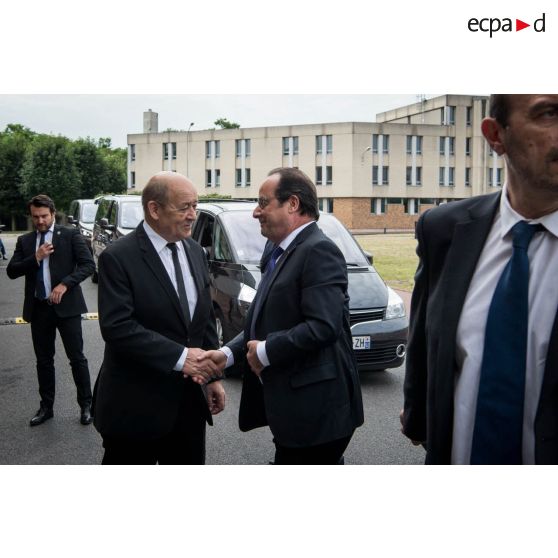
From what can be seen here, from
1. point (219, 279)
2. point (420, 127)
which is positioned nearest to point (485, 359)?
point (219, 279)

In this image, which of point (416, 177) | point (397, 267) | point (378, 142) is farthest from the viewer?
point (416, 177)

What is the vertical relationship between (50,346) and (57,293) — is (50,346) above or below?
below

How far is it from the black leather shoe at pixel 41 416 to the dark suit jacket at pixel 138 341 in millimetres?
2862

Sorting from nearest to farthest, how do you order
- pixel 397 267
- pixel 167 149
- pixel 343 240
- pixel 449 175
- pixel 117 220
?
pixel 343 240
pixel 117 220
pixel 397 267
pixel 449 175
pixel 167 149

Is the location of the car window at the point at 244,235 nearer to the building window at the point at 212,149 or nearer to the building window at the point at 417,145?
the building window at the point at 417,145

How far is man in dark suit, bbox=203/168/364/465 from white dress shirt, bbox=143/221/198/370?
0.96 ft

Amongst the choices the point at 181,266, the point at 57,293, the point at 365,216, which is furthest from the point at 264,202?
the point at 365,216

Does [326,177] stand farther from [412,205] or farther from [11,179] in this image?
[11,179]

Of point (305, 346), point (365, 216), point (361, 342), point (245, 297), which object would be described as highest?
point (365, 216)

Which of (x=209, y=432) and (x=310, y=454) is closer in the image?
(x=310, y=454)

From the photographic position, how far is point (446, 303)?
71.4 inches

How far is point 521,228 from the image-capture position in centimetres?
172

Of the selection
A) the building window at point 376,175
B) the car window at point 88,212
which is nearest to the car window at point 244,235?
the car window at point 88,212
